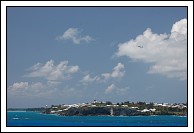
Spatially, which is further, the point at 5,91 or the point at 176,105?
the point at 176,105

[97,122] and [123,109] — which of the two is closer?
[97,122]

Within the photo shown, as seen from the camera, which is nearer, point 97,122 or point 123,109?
point 97,122

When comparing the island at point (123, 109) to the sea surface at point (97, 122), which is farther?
the island at point (123, 109)

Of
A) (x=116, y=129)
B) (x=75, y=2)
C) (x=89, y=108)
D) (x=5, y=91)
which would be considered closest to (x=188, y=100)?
(x=116, y=129)

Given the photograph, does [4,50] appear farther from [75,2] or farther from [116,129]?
[116,129]

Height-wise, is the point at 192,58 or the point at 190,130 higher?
the point at 192,58

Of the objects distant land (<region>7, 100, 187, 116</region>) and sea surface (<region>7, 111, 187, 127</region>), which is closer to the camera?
sea surface (<region>7, 111, 187, 127</region>)

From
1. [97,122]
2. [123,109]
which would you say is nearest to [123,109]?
[123,109]

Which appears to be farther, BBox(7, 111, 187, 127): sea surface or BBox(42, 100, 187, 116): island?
BBox(42, 100, 187, 116): island

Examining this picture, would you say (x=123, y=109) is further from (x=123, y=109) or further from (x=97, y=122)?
(x=97, y=122)

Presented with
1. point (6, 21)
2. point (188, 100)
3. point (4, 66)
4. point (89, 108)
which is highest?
point (6, 21)

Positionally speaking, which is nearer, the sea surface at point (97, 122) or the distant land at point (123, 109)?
the sea surface at point (97, 122)
